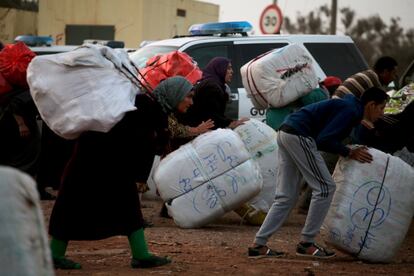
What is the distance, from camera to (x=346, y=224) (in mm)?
8703

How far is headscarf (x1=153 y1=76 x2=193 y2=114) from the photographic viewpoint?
845 cm

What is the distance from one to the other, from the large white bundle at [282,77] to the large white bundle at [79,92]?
3.24 metres

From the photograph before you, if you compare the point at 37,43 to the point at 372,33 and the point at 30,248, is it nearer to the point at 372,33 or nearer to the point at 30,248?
the point at 30,248

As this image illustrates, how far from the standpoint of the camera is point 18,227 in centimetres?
427

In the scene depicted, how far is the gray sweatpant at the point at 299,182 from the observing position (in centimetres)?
857

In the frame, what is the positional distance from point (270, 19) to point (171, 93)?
1515 centimetres

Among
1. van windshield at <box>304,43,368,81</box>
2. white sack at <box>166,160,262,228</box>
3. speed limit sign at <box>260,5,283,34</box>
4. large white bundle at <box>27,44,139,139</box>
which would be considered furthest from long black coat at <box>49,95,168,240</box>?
speed limit sign at <box>260,5,283,34</box>

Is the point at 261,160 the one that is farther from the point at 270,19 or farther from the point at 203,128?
the point at 270,19

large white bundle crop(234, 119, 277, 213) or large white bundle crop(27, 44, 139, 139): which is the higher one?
large white bundle crop(27, 44, 139, 139)

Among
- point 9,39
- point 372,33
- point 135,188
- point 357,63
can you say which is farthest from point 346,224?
point 372,33

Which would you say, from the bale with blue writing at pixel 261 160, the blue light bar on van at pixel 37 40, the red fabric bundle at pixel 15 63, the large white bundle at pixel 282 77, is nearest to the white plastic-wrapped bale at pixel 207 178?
the bale with blue writing at pixel 261 160

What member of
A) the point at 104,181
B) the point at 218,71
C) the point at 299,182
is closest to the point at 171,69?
the point at 218,71

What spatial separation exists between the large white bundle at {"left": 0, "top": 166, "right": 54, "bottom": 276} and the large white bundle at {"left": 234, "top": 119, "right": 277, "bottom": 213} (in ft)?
22.0

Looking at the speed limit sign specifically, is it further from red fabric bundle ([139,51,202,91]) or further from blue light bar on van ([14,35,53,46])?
red fabric bundle ([139,51,202,91])
